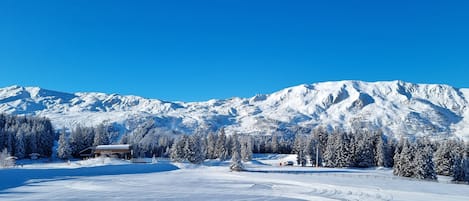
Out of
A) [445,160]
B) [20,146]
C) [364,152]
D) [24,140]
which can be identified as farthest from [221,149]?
[445,160]

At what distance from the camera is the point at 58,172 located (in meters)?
37.3

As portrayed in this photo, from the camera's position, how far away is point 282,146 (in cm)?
12838

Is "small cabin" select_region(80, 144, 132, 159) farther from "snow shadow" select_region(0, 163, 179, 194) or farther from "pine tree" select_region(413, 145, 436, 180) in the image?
"pine tree" select_region(413, 145, 436, 180)

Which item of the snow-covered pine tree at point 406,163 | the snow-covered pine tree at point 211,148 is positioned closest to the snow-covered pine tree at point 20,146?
the snow-covered pine tree at point 211,148

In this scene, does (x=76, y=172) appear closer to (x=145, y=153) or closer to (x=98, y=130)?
(x=98, y=130)

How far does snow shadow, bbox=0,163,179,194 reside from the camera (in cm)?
2867

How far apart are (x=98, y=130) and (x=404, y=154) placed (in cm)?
7665

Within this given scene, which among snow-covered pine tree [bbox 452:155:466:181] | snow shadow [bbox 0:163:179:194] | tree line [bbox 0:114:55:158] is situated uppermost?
tree line [bbox 0:114:55:158]

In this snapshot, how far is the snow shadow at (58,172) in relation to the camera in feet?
94.1

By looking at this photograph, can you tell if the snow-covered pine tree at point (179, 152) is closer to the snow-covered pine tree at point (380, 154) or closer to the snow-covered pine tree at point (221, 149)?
the snow-covered pine tree at point (221, 149)

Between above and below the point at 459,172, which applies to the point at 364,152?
above

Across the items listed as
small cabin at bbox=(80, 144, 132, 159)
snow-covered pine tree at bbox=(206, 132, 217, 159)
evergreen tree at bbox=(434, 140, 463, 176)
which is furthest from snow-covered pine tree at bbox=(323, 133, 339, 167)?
small cabin at bbox=(80, 144, 132, 159)

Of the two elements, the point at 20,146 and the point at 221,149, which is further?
the point at 221,149

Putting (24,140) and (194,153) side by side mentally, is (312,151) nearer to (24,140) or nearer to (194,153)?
(194,153)
